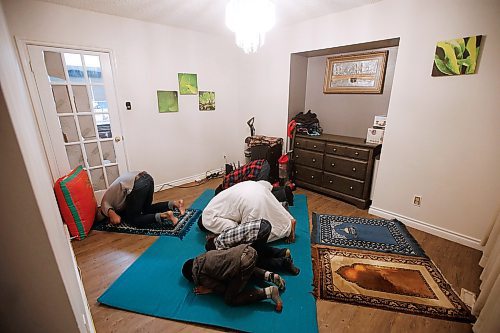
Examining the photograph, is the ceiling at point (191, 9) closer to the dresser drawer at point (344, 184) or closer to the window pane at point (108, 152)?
the window pane at point (108, 152)

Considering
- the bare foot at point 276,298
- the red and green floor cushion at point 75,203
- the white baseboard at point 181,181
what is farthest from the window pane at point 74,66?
the bare foot at point 276,298

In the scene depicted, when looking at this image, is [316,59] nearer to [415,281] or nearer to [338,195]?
[338,195]

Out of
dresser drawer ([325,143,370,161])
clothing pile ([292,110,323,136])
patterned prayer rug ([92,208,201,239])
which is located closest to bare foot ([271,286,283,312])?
patterned prayer rug ([92,208,201,239])

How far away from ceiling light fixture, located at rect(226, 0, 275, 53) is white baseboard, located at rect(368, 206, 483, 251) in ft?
8.27

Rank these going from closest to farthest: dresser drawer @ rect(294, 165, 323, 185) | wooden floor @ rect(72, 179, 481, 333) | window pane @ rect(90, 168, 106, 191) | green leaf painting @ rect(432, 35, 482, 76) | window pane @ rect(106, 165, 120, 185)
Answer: wooden floor @ rect(72, 179, 481, 333) → green leaf painting @ rect(432, 35, 482, 76) → window pane @ rect(90, 168, 106, 191) → window pane @ rect(106, 165, 120, 185) → dresser drawer @ rect(294, 165, 323, 185)

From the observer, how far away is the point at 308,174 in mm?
3510

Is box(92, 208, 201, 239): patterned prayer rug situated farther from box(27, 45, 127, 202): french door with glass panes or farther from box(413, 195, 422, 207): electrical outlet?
box(413, 195, 422, 207): electrical outlet

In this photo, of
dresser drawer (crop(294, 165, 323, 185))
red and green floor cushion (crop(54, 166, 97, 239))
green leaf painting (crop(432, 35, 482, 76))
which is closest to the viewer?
green leaf painting (crop(432, 35, 482, 76))

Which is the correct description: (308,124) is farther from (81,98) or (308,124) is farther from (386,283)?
(81,98)

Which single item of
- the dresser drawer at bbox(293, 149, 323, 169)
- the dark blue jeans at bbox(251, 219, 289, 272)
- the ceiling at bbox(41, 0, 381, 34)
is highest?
the ceiling at bbox(41, 0, 381, 34)

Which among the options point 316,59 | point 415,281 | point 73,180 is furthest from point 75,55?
point 415,281

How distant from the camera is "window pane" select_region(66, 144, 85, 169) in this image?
8.96ft

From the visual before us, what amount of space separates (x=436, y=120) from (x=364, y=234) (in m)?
1.41

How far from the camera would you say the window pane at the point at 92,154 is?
2.86 m
